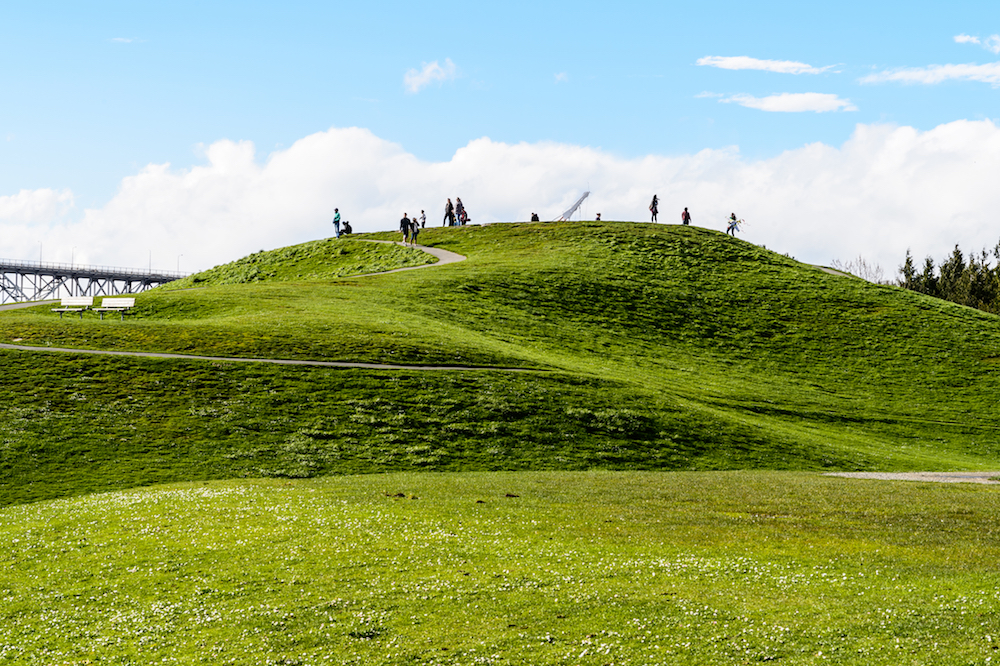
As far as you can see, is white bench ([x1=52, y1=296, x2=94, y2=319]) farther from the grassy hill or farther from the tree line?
the tree line

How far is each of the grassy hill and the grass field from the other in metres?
0.26

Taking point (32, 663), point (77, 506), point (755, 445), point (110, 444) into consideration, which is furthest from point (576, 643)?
point (755, 445)

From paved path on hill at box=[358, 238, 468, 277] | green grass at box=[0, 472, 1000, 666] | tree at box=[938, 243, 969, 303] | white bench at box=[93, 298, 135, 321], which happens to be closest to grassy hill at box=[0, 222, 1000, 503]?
paved path on hill at box=[358, 238, 468, 277]

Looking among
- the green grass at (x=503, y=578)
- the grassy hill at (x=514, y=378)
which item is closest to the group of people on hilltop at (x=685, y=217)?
the grassy hill at (x=514, y=378)

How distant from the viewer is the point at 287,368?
45.4m

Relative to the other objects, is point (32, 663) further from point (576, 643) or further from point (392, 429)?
point (392, 429)

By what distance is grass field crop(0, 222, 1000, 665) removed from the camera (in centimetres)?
1602

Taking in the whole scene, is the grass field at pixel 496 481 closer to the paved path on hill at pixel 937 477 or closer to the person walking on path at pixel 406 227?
the paved path on hill at pixel 937 477

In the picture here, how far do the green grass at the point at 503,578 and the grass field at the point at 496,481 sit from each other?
0.09m

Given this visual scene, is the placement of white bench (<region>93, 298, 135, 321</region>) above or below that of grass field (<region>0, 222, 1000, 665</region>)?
above

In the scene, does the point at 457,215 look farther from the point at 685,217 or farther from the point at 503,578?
the point at 503,578

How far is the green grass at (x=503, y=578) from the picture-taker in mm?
15094

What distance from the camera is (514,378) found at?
48.4 meters

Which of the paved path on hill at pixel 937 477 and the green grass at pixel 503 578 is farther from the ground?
the green grass at pixel 503 578
